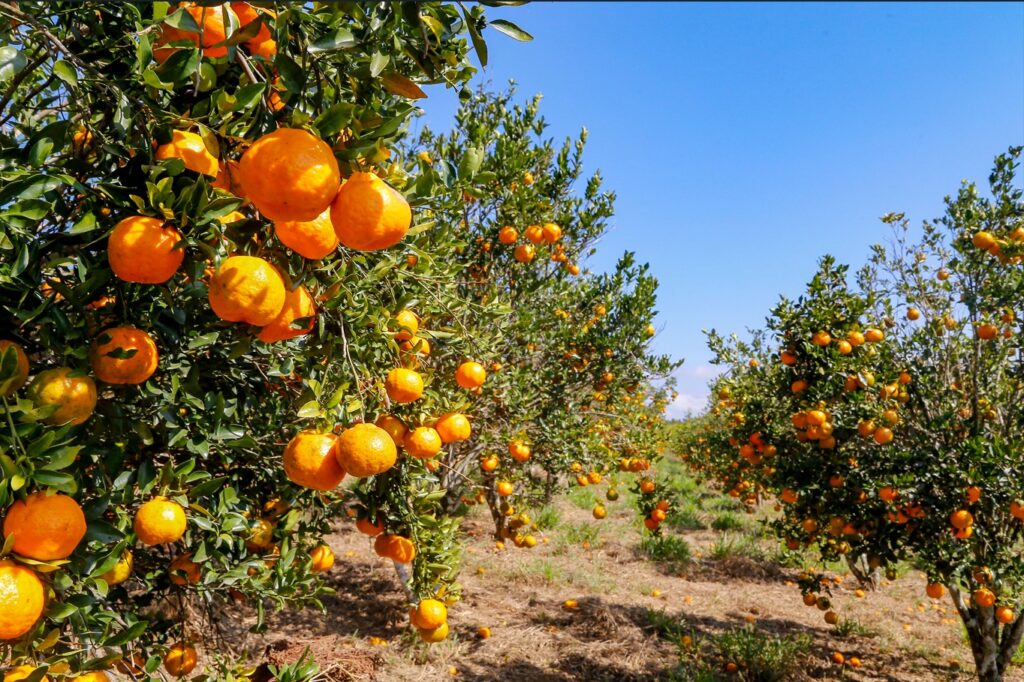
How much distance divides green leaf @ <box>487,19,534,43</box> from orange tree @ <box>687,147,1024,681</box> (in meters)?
3.71

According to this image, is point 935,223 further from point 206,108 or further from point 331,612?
point 331,612

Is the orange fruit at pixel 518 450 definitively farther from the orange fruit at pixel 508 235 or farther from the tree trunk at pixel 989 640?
the tree trunk at pixel 989 640

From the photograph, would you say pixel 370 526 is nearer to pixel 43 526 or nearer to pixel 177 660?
pixel 177 660

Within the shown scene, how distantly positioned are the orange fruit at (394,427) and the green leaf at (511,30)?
1.36m

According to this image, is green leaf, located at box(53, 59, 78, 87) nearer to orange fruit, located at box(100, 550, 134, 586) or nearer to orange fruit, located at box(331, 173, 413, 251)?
orange fruit, located at box(331, 173, 413, 251)

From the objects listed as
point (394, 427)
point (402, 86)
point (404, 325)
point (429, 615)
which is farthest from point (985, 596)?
point (402, 86)

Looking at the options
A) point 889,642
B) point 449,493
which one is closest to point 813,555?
point 889,642

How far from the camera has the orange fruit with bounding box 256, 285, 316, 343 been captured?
1292 mm

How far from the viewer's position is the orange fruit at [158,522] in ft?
4.90

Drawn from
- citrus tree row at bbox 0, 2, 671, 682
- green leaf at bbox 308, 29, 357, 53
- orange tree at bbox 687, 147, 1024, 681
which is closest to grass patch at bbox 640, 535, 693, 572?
orange tree at bbox 687, 147, 1024, 681

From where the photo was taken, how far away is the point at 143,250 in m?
1.07

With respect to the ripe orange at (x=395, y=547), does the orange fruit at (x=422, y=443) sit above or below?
above

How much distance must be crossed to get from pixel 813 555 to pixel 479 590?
19.6 feet

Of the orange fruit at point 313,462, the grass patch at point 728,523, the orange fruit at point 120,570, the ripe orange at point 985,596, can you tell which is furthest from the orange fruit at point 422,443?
the grass patch at point 728,523
